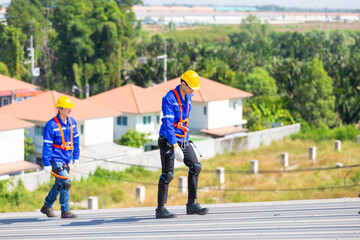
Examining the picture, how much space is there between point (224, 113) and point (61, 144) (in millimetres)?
37761

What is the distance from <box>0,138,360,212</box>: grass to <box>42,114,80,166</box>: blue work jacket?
16169 mm

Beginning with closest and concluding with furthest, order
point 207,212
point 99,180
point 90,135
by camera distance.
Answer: point 207,212, point 99,180, point 90,135

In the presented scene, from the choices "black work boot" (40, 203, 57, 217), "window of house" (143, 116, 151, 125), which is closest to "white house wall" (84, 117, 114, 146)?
"window of house" (143, 116, 151, 125)

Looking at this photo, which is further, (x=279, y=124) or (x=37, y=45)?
(x=37, y=45)

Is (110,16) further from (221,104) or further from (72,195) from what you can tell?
(72,195)

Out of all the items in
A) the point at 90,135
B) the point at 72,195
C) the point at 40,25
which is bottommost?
the point at 72,195

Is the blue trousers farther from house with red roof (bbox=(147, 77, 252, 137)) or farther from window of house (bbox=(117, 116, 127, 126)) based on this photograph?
house with red roof (bbox=(147, 77, 252, 137))

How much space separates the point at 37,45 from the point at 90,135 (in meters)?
22.6

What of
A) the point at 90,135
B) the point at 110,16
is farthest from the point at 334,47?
the point at 90,135

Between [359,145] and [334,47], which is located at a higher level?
[334,47]

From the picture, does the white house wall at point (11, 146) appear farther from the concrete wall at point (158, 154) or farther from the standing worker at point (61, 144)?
the standing worker at point (61, 144)

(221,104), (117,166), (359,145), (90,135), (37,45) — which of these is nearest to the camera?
(117,166)

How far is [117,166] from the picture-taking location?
3266 centimetres

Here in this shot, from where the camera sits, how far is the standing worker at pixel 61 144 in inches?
337
